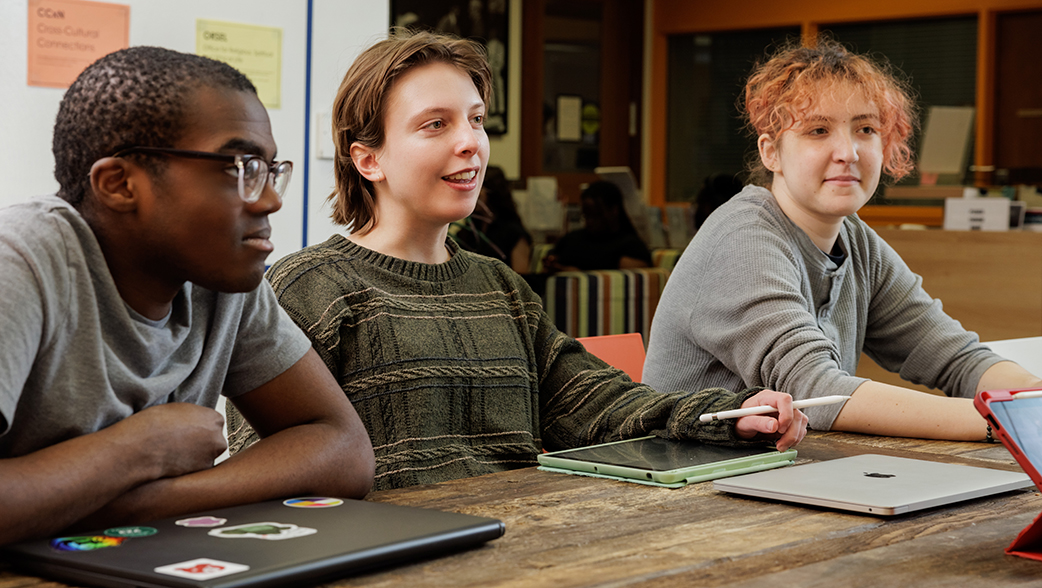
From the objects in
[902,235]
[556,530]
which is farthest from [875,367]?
[556,530]

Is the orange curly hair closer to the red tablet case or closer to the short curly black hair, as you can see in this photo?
the red tablet case

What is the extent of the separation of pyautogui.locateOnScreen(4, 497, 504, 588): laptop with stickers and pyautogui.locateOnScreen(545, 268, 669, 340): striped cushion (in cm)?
325

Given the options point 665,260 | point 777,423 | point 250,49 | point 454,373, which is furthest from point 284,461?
point 665,260

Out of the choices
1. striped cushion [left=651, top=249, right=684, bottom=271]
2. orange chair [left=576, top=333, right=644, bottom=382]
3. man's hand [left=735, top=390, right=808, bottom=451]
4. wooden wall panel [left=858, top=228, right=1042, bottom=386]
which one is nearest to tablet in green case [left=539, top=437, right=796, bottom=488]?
man's hand [left=735, top=390, right=808, bottom=451]

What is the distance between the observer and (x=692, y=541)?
945 mm

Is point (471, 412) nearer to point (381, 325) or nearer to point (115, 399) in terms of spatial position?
point (381, 325)

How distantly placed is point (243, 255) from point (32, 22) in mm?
1632

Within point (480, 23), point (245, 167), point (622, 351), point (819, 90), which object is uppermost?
point (480, 23)

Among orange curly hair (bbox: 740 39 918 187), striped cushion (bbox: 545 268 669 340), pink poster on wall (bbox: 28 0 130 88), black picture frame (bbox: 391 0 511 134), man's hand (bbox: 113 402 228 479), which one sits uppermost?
black picture frame (bbox: 391 0 511 134)

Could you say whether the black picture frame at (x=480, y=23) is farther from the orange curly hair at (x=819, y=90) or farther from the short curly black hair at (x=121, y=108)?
the short curly black hair at (x=121, y=108)

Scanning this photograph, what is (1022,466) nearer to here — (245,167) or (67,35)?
(245,167)

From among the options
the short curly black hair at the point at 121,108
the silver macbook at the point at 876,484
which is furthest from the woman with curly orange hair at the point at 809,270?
the short curly black hair at the point at 121,108

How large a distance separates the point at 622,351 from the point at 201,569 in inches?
52.8

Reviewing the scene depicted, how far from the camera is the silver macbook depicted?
1.08 m
